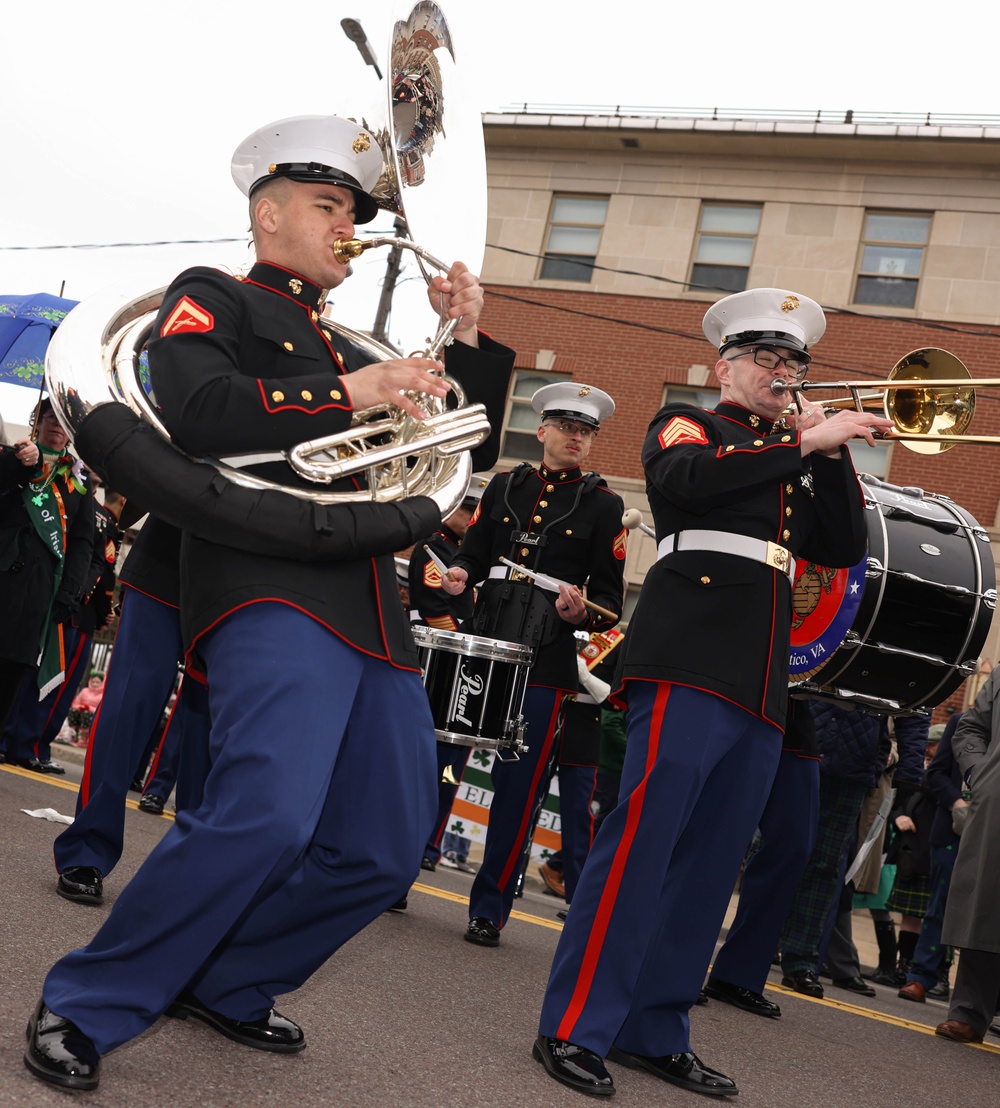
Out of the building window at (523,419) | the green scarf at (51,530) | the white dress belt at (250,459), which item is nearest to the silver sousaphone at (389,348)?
the white dress belt at (250,459)

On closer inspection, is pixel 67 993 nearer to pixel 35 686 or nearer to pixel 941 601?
pixel 941 601

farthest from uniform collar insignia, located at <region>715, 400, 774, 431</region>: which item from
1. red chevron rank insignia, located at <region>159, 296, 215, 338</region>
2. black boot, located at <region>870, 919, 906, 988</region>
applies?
black boot, located at <region>870, 919, 906, 988</region>

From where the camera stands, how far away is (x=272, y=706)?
2689 millimetres

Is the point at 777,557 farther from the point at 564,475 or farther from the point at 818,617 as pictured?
the point at 564,475

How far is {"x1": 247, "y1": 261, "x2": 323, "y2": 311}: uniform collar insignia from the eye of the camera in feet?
10.2

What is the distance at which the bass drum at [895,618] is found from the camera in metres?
5.30

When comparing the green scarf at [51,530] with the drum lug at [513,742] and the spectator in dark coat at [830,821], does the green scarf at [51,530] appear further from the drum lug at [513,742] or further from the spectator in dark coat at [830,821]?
the spectator in dark coat at [830,821]

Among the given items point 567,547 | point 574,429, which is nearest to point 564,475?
point 574,429

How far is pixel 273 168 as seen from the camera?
311 cm

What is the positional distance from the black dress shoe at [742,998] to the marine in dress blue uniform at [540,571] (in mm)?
967

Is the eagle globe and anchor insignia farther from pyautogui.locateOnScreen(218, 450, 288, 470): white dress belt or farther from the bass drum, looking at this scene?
pyautogui.locateOnScreen(218, 450, 288, 470): white dress belt

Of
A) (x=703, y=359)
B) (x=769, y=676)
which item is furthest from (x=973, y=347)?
(x=769, y=676)

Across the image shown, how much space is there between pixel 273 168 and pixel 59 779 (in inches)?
241

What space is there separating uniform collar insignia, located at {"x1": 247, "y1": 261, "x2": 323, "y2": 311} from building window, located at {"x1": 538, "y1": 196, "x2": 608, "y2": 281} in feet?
64.7
